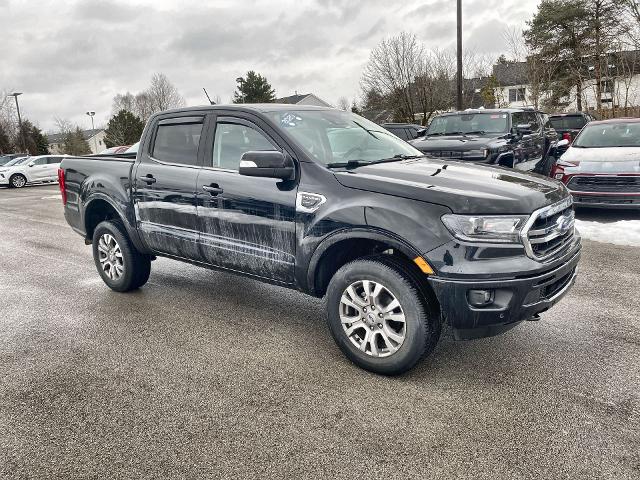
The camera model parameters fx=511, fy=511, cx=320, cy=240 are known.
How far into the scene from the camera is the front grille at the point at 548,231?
306cm

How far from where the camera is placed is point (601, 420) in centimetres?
279

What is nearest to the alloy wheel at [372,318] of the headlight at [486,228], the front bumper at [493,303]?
the front bumper at [493,303]

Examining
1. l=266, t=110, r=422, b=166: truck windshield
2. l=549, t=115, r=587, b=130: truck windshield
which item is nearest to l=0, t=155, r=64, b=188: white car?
l=549, t=115, r=587, b=130: truck windshield

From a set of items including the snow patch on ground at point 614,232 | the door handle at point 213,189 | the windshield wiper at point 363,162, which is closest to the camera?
the windshield wiper at point 363,162

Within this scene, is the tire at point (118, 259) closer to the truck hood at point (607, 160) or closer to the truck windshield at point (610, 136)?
the truck hood at point (607, 160)

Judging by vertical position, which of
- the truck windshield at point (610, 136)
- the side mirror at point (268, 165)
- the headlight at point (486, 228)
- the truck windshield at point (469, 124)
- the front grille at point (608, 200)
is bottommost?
the front grille at point (608, 200)

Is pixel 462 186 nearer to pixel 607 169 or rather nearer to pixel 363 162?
pixel 363 162

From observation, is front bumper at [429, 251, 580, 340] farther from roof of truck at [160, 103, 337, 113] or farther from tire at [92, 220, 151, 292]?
tire at [92, 220, 151, 292]

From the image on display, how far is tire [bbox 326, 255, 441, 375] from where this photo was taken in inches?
125

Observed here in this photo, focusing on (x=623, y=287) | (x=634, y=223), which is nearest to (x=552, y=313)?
(x=623, y=287)

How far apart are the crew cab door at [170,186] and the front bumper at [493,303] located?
2.31 m

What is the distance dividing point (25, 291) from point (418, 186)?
15.6 ft

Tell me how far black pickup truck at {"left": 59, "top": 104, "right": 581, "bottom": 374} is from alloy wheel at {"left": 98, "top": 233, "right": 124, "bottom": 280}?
0.44m

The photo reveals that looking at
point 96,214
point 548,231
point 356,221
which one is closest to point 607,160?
point 548,231
